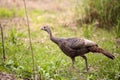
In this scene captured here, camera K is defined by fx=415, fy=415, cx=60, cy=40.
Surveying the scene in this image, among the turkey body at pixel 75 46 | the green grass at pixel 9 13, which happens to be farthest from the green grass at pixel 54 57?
the green grass at pixel 9 13

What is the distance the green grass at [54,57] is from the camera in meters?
8.19

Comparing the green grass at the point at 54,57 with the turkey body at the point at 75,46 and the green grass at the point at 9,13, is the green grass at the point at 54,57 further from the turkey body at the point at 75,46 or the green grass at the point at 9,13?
the green grass at the point at 9,13

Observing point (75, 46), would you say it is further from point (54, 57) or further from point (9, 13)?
point (9, 13)

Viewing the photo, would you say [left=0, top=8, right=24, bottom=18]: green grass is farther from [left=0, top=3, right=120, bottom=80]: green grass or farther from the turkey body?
the turkey body

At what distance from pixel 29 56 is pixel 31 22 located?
3861 mm

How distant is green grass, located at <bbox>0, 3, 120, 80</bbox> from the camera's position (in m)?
8.19

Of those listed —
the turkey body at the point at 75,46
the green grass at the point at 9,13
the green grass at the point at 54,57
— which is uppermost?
the green grass at the point at 9,13

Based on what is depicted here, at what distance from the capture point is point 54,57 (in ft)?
32.1

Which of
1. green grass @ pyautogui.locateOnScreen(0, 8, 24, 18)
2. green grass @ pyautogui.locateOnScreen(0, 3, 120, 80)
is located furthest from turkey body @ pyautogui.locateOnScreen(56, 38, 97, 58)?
green grass @ pyautogui.locateOnScreen(0, 8, 24, 18)

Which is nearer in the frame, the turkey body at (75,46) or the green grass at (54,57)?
the green grass at (54,57)

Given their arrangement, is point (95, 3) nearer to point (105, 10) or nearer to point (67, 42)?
point (105, 10)

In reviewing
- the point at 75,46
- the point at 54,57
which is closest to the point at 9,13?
the point at 54,57

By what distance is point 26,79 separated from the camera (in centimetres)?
795

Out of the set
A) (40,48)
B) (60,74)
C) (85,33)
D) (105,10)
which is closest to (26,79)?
(60,74)
